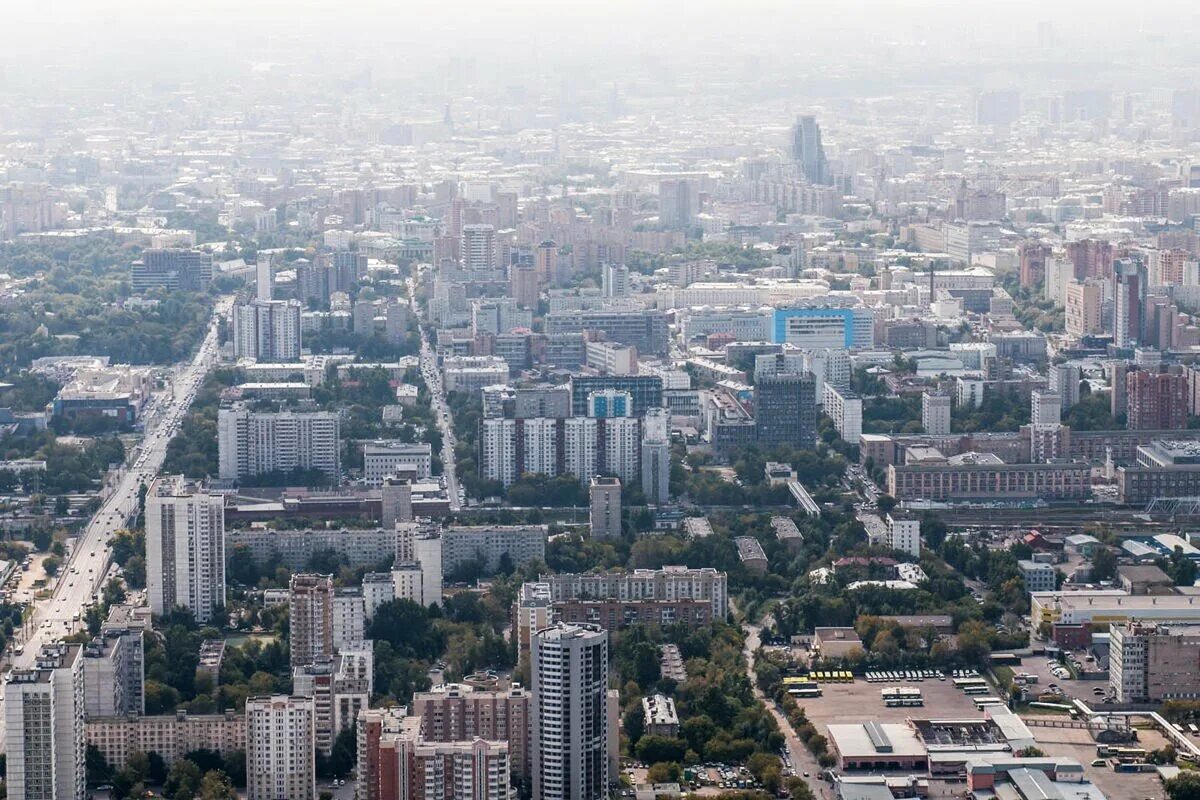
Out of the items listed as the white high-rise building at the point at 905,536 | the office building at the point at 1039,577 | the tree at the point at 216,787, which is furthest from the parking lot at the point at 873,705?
the white high-rise building at the point at 905,536

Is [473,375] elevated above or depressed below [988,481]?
above

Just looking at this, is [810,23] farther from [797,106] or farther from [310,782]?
[310,782]

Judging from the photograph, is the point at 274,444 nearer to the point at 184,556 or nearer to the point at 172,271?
the point at 184,556

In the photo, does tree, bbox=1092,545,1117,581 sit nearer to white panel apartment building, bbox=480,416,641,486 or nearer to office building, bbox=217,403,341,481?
white panel apartment building, bbox=480,416,641,486

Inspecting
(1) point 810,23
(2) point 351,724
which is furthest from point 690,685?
(1) point 810,23

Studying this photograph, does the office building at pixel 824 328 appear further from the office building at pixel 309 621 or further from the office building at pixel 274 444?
the office building at pixel 309 621

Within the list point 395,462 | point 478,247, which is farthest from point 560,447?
point 478,247

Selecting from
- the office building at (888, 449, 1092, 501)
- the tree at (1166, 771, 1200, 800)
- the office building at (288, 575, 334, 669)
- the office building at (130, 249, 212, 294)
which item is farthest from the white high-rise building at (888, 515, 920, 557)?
the office building at (130, 249, 212, 294)
